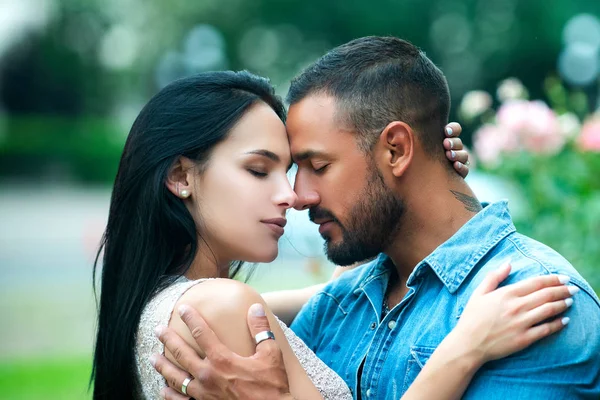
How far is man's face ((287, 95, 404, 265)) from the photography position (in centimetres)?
261

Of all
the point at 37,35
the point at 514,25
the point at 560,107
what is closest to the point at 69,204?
the point at 37,35

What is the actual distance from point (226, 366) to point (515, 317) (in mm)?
737

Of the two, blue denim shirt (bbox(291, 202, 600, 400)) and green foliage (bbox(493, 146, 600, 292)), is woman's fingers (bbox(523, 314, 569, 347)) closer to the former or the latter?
blue denim shirt (bbox(291, 202, 600, 400))

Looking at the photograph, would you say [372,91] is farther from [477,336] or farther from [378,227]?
[477,336]

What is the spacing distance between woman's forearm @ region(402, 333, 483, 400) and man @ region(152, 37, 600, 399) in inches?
7.7

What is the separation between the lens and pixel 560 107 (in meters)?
4.61

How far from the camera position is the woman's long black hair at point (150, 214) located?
96.6 inches

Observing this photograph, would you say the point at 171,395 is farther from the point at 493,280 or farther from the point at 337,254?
the point at 493,280

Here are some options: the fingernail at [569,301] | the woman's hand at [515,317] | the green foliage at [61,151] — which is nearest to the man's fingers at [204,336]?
the woman's hand at [515,317]

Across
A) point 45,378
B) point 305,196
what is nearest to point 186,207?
point 305,196

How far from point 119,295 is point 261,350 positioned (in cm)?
53

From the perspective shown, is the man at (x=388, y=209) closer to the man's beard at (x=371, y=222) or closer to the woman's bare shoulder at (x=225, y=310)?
the man's beard at (x=371, y=222)

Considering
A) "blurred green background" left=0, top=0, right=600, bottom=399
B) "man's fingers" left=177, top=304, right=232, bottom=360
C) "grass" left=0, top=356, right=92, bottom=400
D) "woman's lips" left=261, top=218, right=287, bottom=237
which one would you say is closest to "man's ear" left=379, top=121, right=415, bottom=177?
"woman's lips" left=261, top=218, right=287, bottom=237

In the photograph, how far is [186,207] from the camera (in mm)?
Result: 2549
